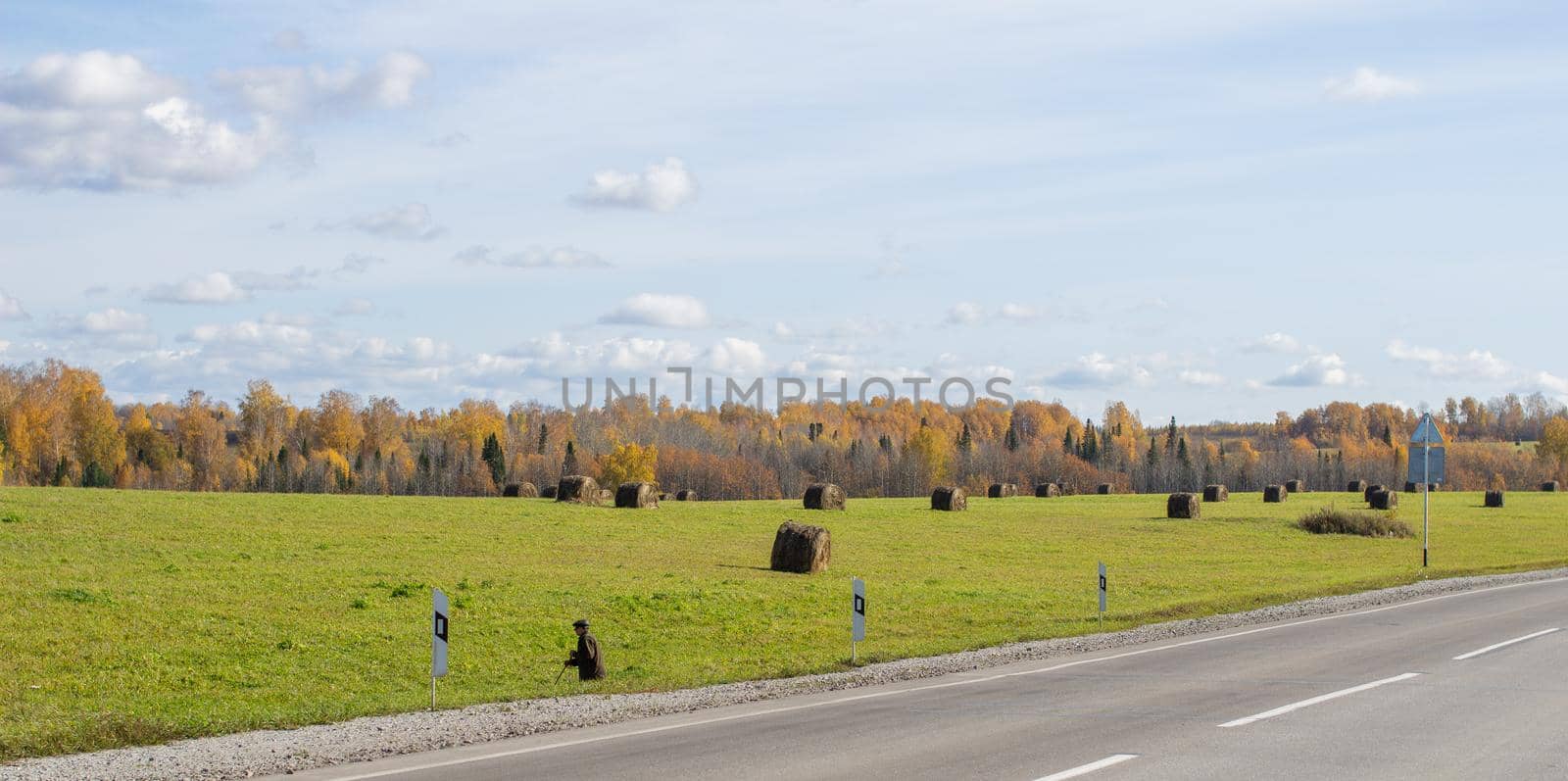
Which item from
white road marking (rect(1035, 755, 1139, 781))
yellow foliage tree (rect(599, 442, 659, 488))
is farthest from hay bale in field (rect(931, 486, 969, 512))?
yellow foliage tree (rect(599, 442, 659, 488))

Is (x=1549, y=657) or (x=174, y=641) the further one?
(x=174, y=641)

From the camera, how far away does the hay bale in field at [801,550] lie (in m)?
36.7

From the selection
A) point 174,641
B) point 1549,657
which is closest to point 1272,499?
point 1549,657

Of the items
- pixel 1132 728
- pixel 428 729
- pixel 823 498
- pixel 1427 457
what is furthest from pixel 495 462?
pixel 1132 728

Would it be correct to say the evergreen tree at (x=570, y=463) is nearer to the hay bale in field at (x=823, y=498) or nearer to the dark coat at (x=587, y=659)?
the hay bale in field at (x=823, y=498)

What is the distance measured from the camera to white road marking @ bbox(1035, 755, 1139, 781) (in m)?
11.7

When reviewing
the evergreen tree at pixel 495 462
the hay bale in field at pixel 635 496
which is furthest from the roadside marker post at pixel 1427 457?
the evergreen tree at pixel 495 462

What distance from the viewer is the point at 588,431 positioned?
655ft

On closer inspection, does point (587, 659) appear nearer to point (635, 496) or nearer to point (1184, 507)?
point (635, 496)

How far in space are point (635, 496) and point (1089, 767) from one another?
45.4 meters

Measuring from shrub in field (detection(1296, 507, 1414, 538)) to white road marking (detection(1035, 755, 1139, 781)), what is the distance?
50832mm

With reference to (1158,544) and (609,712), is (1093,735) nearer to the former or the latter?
(609,712)

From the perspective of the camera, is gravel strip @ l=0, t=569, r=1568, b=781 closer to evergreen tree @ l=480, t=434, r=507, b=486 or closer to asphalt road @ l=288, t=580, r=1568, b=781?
asphalt road @ l=288, t=580, r=1568, b=781

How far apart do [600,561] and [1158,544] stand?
2416cm
